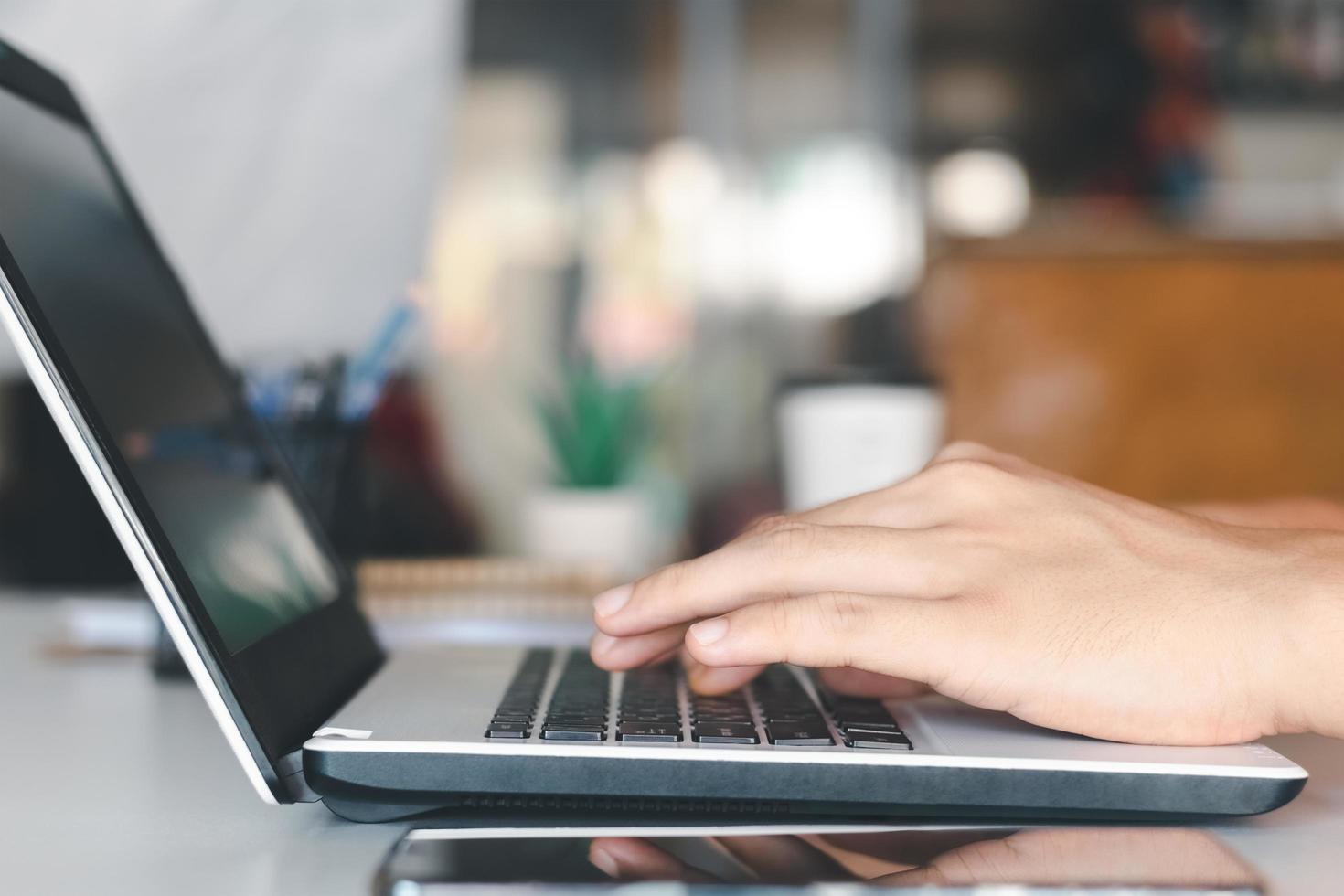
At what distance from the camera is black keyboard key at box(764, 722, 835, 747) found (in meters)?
0.42

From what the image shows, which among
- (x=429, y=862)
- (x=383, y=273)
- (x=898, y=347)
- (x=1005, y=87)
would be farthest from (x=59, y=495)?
(x=1005, y=87)

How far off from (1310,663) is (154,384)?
1.64 ft

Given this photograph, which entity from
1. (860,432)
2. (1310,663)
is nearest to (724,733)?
(1310,663)

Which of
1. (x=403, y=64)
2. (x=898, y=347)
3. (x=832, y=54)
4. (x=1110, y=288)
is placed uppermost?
(x=832, y=54)

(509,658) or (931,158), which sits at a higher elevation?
(931,158)

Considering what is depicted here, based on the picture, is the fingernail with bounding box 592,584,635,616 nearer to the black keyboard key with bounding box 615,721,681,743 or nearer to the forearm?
the black keyboard key with bounding box 615,721,681,743

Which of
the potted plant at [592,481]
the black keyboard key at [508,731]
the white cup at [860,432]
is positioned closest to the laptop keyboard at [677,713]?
the black keyboard key at [508,731]

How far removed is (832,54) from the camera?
415cm

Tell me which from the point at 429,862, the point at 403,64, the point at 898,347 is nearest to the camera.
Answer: the point at 429,862

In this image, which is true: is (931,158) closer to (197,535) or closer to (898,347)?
(898,347)

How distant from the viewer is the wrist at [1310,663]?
46 centimetres

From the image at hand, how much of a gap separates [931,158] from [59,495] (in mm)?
3086

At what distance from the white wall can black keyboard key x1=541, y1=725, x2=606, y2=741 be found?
81 centimetres

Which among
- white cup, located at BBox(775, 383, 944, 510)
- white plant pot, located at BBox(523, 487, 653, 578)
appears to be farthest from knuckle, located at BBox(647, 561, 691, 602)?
white plant pot, located at BBox(523, 487, 653, 578)
